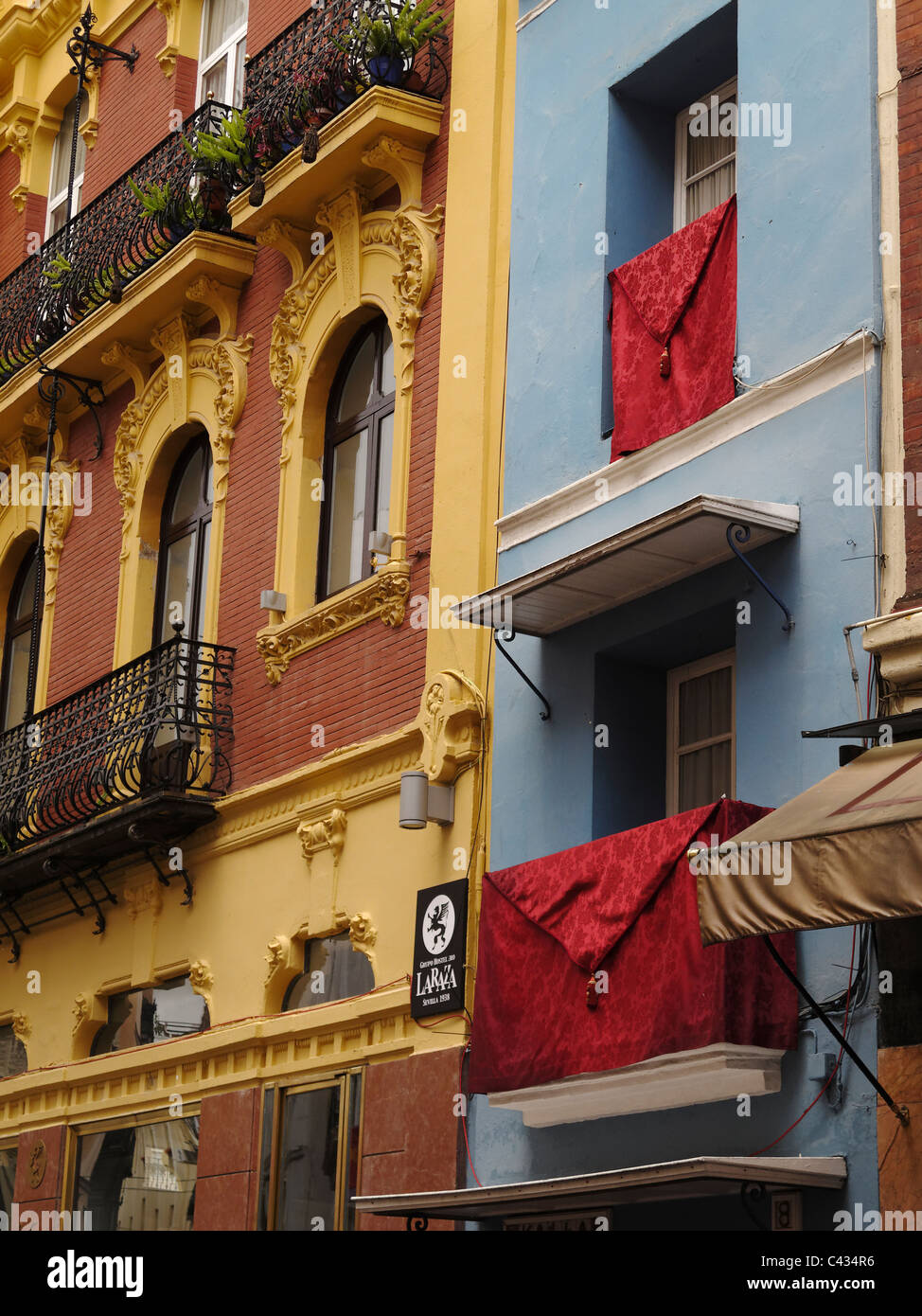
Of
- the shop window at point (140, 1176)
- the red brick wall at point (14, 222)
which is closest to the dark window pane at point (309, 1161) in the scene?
the shop window at point (140, 1176)

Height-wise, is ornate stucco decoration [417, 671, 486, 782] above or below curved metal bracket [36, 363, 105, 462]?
below

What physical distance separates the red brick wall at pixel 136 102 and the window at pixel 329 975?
8.99 m

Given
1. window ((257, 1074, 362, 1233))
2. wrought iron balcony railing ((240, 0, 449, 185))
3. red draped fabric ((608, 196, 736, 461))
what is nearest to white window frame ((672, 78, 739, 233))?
red draped fabric ((608, 196, 736, 461))

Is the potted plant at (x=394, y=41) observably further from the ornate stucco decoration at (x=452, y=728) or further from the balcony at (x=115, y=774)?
the ornate stucco decoration at (x=452, y=728)

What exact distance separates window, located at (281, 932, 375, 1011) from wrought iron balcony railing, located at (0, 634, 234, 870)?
1921mm

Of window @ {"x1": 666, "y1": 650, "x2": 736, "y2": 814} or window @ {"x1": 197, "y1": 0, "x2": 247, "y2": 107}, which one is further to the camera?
window @ {"x1": 197, "y1": 0, "x2": 247, "y2": 107}

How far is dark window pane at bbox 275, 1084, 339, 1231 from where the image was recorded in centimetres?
1459

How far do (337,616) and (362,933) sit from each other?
2561 millimetres

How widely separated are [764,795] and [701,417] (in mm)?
2609

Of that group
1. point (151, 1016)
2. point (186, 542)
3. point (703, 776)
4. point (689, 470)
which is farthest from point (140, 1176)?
point (689, 470)

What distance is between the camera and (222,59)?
20750mm

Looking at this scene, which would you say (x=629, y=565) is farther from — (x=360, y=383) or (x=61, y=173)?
(x=61, y=173)

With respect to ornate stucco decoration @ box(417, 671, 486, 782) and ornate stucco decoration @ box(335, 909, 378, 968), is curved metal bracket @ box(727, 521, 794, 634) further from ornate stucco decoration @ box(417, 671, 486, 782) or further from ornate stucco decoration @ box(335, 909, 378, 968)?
ornate stucco decoration @ box(335, 909, 378, 968)

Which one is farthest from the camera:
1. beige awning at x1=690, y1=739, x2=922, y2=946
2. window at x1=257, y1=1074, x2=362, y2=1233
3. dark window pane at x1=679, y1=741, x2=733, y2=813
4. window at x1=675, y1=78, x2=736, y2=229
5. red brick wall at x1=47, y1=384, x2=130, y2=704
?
red brick wall at x1=47, y1=384, x2=130, y2=704
